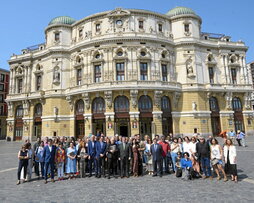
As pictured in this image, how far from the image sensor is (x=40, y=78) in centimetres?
3984

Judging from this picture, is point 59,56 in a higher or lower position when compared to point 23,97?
higher

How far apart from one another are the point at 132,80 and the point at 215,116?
17.4 m

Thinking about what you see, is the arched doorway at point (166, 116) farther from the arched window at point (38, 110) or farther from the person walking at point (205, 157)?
the arched window at point (38, 110)

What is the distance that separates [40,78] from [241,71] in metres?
41.2

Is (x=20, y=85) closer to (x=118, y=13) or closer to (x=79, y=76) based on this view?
(x=79, y=76)

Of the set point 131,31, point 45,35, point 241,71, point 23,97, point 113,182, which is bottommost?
point 113,182

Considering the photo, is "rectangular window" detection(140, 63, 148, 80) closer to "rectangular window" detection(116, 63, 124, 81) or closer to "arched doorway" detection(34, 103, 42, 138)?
"rectangular window" detection(116, 63, 124, 81)

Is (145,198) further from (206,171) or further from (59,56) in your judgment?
(59,56)

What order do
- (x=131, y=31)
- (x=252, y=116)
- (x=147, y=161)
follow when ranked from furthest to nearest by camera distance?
(x=252, y=116)
(x=131, y=31)
(x=147, y=161)

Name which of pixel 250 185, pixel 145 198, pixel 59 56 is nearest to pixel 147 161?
pixel 145 198

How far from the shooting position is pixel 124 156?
35.1 feet

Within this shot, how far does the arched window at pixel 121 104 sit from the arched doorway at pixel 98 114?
2.29 m

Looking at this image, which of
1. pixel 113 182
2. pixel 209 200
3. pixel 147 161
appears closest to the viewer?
pixel 209 200

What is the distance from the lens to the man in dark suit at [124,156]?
1070 centimetres
